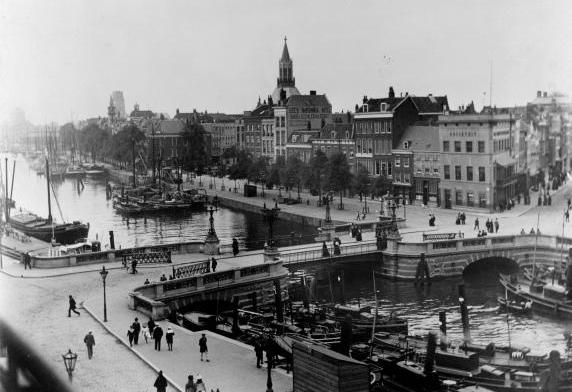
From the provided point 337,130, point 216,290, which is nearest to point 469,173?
point 337,130

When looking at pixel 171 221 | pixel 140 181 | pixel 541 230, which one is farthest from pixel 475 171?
pixel 140 181

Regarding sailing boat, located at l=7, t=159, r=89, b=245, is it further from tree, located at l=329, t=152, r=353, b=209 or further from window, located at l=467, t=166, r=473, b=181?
window, located at l=467, t=166, r=473, b=181

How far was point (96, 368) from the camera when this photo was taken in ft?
90.5

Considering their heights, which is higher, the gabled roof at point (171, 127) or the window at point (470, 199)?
the gabled roof at point (171, 127)

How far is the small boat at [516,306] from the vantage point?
42.5 m

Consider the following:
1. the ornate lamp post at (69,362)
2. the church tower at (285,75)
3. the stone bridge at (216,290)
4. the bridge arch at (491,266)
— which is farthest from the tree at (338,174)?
the church tower at (285,75)

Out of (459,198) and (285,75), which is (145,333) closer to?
(459,198)

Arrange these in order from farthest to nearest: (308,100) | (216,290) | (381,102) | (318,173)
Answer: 1. (308,100)
2. (381,102)
3. (318,173)
4. (216,290)

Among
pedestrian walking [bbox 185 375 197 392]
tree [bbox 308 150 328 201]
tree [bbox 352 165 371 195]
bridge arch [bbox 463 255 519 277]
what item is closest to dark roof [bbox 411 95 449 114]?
tree [bbox 352 165 371 195]

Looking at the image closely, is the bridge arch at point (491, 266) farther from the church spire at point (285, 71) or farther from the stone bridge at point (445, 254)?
the church spire at point (285, 71)

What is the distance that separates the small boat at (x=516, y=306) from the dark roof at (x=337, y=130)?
5110 centimetres

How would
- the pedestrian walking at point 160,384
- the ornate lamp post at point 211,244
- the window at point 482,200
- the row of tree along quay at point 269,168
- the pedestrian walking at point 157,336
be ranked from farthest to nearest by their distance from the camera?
1. the row of tree along quay at point 269,168
2. the window at point 482,200
3. the ornate lamp post at point 211,244
4. the pedestrian walking at point 157,336
5. the pedestrian walking at point 160,384

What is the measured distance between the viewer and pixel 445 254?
169 feet

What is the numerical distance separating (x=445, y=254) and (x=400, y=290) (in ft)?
15.4
